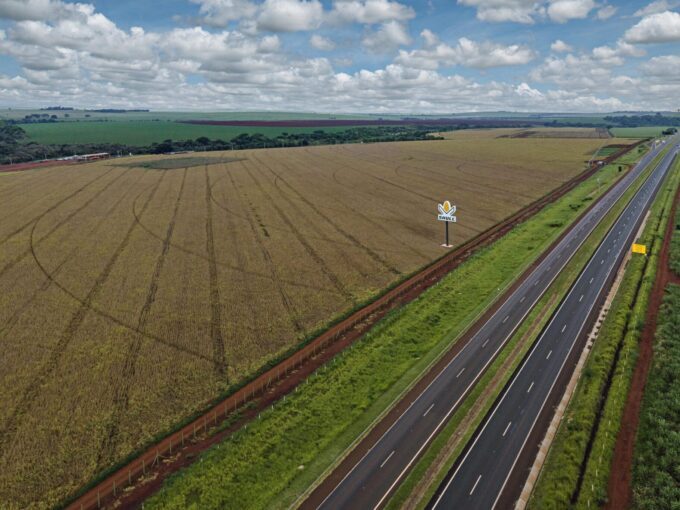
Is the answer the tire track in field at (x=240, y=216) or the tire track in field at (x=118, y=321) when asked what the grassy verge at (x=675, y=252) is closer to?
the tire track in field at (x=240, y=216)

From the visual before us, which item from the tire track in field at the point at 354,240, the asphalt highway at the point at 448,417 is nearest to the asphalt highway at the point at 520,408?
the asphalt highway at the point at 448,417

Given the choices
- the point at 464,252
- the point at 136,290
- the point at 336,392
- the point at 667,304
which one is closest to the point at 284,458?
the point at 336,392

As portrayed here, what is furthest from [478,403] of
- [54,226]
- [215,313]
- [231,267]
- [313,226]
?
[54,226]

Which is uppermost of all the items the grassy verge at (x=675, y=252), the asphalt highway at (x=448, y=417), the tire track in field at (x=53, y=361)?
the grassy verge at (x=675, y=252)

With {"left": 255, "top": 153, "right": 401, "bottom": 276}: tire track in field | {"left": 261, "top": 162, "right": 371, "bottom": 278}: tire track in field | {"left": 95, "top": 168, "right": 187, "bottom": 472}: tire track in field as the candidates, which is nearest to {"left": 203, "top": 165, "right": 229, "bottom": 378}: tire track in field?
{"left": 95, "top": 168, "right": 187, "bottom": 472}: tire track in field

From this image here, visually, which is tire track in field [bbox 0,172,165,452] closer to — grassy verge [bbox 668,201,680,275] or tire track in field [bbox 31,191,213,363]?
tire track in field [bbox 31,191,213,363]
